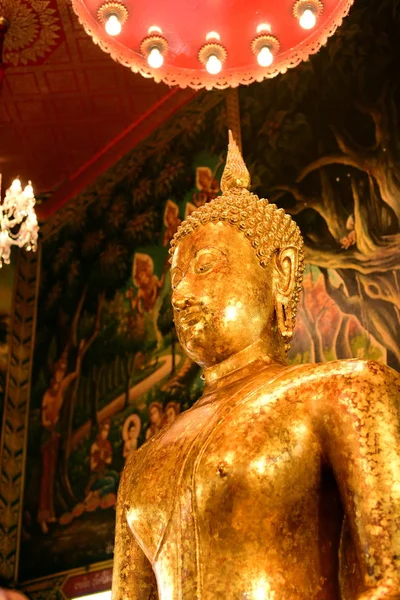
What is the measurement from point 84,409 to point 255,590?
5.71 m

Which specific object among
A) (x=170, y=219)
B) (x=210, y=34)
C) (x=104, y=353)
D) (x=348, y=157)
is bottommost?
(x=104, y=353)

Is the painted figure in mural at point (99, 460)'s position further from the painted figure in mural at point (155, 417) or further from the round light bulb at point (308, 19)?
the round light bulb at point (308, 19)

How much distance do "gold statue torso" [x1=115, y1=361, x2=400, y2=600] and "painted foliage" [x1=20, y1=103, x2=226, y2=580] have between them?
14.2 feet

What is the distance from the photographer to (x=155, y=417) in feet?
23.6

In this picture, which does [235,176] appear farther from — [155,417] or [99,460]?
[99,460]

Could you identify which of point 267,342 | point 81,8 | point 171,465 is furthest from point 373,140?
point 171,465

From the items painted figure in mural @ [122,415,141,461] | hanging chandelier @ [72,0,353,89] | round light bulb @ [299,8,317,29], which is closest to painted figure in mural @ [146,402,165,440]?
painted figure in mural @ [122,415,141,461]

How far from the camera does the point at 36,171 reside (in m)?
9.62

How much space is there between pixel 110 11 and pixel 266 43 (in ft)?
3.18

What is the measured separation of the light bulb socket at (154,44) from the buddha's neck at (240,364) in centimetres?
328

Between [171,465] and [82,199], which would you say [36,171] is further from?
[171,465]

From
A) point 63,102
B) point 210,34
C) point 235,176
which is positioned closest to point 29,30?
point 63,102

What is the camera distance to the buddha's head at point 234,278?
2936mm

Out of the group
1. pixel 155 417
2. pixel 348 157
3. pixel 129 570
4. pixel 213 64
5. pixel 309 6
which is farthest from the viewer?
pixel 155 417
